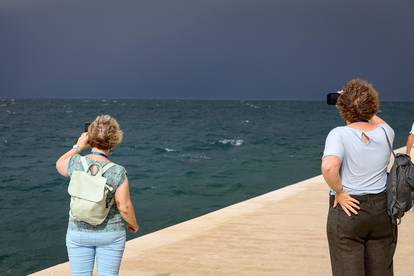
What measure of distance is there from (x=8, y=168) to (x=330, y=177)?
107ft

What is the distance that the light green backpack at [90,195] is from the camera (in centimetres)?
395

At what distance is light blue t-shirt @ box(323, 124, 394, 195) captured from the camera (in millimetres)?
3861

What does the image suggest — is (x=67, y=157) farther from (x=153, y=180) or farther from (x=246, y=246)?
(x=153, y=180)

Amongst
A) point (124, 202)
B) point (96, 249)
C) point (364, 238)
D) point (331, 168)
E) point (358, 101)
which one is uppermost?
point (358, 101)

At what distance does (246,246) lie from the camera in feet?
24.5

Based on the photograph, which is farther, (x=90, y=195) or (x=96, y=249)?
(x=96, y=249)

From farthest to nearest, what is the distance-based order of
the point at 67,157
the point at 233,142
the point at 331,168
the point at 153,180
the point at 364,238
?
the point at 233,142 → the point at 153,180 → the point at 67,157 → the point at 364,238 → the point at 331,168

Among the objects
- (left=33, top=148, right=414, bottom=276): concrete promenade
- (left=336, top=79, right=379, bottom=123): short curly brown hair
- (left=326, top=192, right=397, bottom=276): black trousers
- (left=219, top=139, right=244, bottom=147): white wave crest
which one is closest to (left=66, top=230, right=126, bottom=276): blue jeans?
(left=326, top=192, right=397, bottom=276): black trousers

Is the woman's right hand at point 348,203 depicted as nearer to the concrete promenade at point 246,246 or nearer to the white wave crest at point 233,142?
the concrete promenade at point 246,246

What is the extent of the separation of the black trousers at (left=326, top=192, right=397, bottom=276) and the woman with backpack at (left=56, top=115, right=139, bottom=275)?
4.10 feet

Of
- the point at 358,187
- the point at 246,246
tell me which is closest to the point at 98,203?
the point at 358,187

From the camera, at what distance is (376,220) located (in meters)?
3.86

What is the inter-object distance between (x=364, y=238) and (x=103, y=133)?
1682 millimetres

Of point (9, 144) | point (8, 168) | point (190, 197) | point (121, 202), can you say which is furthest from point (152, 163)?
point (121, 202)
